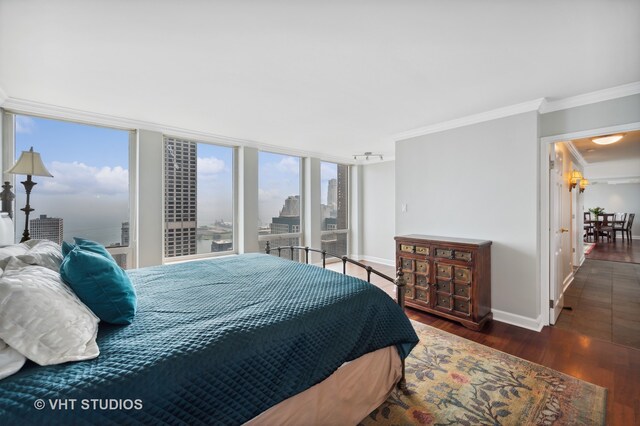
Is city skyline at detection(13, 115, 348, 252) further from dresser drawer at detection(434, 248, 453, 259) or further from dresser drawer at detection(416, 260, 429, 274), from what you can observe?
dresser drawer at detection(434, 248, 453, 259)

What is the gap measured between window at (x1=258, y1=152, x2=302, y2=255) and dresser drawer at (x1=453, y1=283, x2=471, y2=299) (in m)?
3.20

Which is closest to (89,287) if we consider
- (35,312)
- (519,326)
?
(35,312)

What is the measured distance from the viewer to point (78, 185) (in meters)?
3.33

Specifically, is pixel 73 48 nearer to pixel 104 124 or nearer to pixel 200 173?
pixel 104 124

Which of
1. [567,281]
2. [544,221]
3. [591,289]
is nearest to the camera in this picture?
[544,221]

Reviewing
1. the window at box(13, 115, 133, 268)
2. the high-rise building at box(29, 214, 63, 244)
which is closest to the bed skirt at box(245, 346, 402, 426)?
the window at box(13, 115, 133, 268)

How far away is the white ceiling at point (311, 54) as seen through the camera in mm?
1612

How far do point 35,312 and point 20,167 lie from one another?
2.19 meters

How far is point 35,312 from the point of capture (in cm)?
100

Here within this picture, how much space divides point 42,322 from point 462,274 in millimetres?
3320

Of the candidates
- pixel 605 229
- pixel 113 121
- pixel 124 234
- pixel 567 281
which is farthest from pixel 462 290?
pixel 605 229

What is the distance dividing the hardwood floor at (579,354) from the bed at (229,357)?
134 centimetres

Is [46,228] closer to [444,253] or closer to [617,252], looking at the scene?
[444,253]

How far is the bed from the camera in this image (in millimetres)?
908
